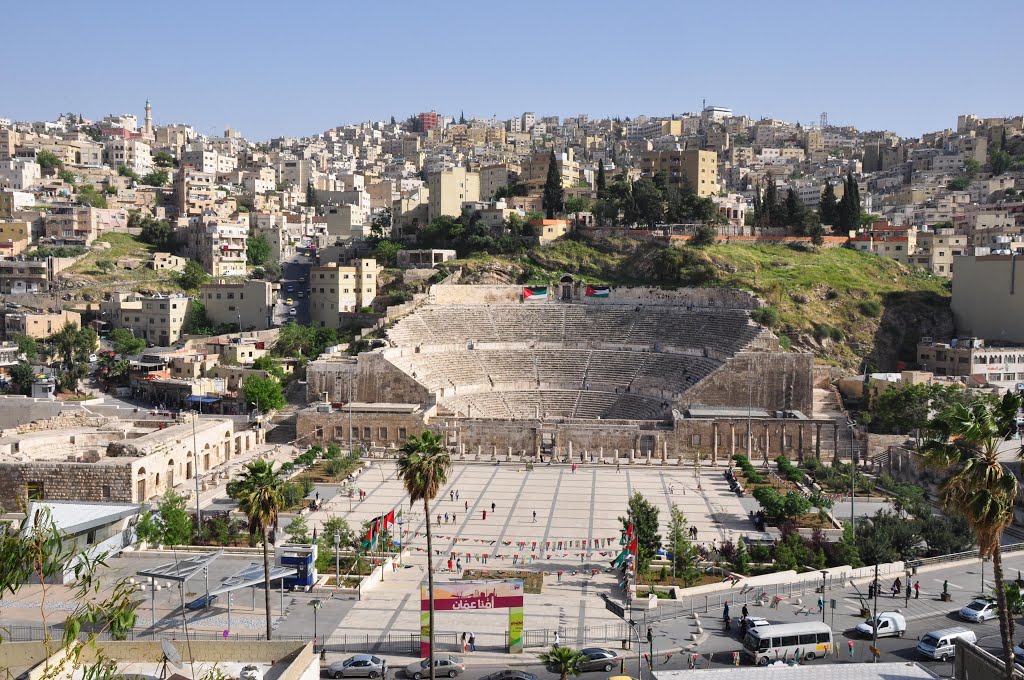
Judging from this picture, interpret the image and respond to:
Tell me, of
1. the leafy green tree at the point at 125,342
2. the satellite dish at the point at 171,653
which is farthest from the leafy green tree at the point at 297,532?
the leafy green tree at the point at 125,342

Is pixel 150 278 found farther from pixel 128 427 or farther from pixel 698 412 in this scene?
pixel 698 412

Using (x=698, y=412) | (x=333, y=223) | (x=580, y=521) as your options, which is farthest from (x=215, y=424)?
(x=333, y=223)

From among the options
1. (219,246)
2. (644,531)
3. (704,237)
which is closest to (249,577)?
(644,531)

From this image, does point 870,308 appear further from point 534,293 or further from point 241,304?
point 241,304

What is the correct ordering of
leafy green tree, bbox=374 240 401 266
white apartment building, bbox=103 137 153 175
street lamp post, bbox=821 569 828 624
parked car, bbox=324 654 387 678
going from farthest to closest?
1. white apartment building, bbox=103 137 153 175
2. leafy green tree, bbox=374 240 401 266
3. street lamp post, bbox=821 569 828 624
4. parked car, bbox=324 654 387 678

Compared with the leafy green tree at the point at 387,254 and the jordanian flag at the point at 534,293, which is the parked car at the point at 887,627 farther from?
the leafy green tree at the point at 387,254

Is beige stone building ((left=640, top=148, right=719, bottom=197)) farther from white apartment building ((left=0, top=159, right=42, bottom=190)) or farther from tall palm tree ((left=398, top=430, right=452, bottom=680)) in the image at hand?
tall palm tree ((left=398, top=430, right=452, bottom=680))

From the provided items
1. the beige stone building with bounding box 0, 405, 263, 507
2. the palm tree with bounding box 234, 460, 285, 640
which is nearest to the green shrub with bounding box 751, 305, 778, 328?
the beige stone building with bounding box 0, 405, 263, 507
